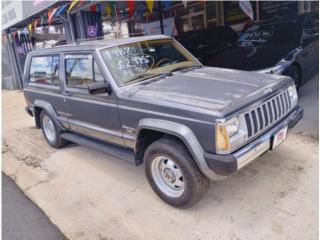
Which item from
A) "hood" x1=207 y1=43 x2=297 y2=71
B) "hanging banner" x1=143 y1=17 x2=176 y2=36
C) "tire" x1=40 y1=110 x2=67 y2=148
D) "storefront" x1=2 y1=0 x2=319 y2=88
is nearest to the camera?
"tire" x1=40 y1=110 x2=67 y2=148

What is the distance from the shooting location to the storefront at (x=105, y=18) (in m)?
8.99

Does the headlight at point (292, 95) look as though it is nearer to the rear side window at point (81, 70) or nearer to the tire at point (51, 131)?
the rear side window at point (81, 70)

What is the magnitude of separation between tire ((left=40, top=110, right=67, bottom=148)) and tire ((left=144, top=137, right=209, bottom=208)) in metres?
2.44

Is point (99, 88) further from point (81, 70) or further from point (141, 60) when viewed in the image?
point (81, 70)

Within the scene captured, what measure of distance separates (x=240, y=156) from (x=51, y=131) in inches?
153

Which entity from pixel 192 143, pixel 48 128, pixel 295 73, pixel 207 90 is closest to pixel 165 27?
pixel 295 73

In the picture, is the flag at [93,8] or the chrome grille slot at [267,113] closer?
the chrome grille slot at [267,113]

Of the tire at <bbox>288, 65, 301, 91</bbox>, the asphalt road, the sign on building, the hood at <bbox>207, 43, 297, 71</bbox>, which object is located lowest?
the asphalt road

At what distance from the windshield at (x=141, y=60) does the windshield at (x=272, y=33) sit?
315cm

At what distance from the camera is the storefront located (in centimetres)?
899

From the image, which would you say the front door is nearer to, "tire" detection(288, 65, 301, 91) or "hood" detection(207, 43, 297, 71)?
"hood" detection(207, 43, 297, 71)

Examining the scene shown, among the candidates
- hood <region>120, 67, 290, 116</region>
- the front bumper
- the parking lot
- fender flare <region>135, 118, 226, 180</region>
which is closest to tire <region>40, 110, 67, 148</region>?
the parking lot

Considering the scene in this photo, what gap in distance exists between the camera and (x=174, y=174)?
10.6ft

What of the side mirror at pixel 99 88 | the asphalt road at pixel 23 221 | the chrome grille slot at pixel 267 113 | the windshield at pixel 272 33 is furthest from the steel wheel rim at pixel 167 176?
the windshield at pixel 272 33
